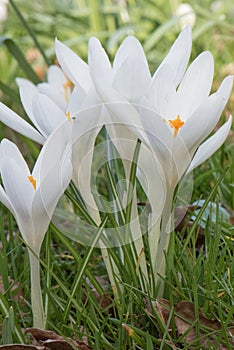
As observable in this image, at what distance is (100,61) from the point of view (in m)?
1.04

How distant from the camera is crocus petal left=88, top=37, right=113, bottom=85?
1.02m

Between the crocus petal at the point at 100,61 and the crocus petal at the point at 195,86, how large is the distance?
0.41 feet

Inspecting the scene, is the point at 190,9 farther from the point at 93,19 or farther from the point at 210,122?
the point at 210,122

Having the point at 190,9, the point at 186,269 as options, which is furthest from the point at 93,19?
the point at 186,269

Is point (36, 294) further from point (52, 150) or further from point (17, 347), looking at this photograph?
point (52, 150)

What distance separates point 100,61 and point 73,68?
11 cm

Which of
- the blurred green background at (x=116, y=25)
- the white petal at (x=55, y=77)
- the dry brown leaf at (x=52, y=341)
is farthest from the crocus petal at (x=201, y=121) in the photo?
the blurred green background at (x=116, y=25)

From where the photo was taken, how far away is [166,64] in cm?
103

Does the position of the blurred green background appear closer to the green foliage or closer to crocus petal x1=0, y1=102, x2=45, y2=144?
the green foliage

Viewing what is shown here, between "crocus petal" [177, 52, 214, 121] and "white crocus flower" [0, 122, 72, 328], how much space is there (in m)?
0.19

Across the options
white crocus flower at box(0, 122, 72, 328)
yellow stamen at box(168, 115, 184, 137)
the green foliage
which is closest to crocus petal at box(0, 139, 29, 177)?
white crocus flower at box(0, 122, 72, 328)

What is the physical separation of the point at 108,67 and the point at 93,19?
257 cm

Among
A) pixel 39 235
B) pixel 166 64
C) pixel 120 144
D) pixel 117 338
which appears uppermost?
pixel 166 64

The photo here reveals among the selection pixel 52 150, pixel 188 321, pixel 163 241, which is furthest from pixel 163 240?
pixel 52 150
